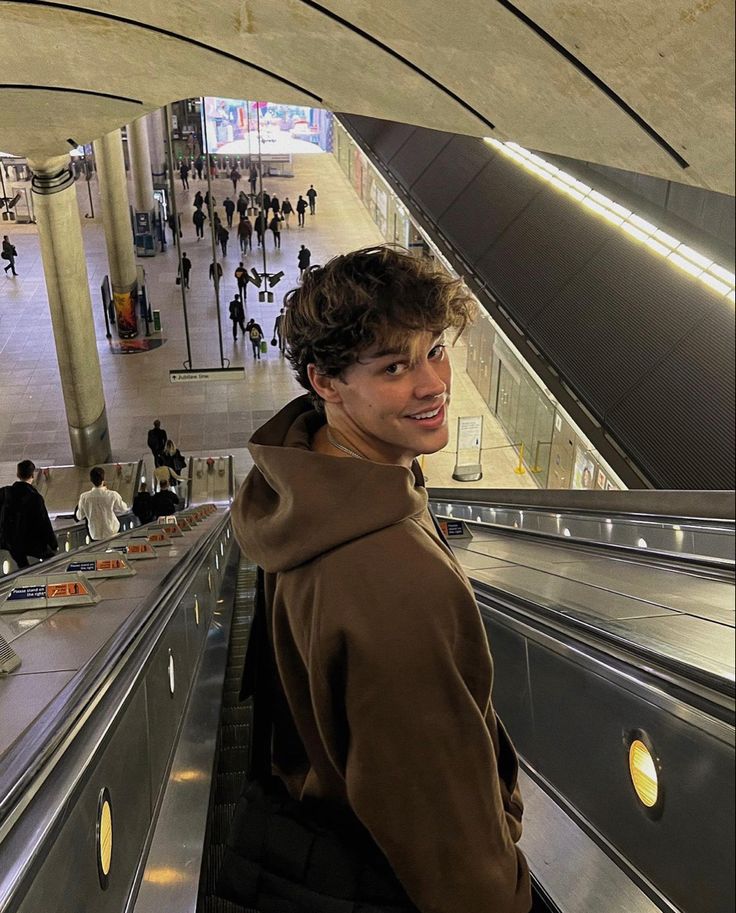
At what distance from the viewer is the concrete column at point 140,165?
27.2 meters

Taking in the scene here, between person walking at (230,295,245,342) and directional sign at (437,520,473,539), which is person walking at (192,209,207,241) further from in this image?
directional sign at (437,520,473,539)

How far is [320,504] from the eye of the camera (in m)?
1.48

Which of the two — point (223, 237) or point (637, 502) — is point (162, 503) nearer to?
point (637, 502)

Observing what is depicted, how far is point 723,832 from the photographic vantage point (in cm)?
168

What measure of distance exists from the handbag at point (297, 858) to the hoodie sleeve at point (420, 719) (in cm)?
12

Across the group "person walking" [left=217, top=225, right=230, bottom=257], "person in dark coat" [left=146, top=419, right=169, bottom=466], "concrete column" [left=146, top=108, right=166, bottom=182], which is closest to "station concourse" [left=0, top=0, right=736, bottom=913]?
"person in dark coat" [left=146, top=419, right=169, bottom=466]

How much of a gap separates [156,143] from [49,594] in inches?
1500

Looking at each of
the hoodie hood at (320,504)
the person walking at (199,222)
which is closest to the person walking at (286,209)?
the person walking at (199,222)

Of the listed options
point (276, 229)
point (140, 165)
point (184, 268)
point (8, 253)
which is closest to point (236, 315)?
point (184, 268)

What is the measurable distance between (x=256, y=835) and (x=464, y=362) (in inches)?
693

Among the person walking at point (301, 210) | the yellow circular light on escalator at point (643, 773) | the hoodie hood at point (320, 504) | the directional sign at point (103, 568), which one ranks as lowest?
the yellow circular light on escalator at point (643, 773)

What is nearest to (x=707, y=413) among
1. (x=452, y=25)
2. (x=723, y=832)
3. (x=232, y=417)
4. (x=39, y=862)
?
(x=452, y=25)

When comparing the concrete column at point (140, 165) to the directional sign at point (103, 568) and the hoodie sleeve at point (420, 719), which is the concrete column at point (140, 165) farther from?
the hoodie sleeve at point (420, 719)

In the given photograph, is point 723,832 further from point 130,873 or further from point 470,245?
point 470,245
